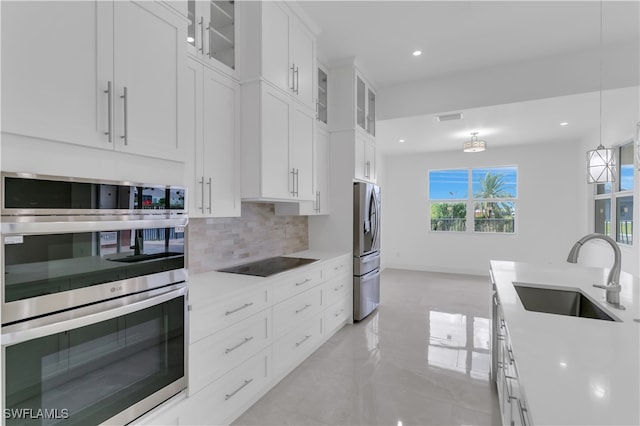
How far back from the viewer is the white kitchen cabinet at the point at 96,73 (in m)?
1.00

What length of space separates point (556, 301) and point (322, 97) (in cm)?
319

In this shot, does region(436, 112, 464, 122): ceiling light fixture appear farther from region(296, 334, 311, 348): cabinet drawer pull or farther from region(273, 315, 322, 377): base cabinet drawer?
region(296, 334, 311, 348): cabinet drawer pull

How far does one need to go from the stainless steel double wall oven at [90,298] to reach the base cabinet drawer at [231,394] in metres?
0.23

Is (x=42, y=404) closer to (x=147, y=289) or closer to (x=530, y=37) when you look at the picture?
(x=147, y=289)

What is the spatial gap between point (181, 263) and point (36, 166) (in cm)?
74

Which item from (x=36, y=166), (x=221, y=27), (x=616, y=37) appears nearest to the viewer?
(x=36, y=166)

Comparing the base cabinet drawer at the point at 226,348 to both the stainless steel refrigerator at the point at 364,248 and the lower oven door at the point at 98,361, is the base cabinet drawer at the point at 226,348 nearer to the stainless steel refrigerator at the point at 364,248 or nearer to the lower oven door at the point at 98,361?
the lower oven door at the point at 98,361

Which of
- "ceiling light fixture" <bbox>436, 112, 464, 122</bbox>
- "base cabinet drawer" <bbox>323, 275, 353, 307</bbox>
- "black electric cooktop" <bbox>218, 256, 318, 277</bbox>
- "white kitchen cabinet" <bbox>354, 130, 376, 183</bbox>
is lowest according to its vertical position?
"base cabinet drawer" <bbox>323, 275, 353, 307</bbox>

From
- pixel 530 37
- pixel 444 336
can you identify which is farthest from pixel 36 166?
pixel 530 37

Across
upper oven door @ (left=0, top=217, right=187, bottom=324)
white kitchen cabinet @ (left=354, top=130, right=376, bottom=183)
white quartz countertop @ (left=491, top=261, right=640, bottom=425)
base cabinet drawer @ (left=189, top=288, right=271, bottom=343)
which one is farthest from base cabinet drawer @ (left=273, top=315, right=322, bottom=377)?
white kitchen cabinet @ (left=354, top=130, right=376, bottom=183)

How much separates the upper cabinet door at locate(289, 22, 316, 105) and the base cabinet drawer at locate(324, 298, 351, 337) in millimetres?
2205

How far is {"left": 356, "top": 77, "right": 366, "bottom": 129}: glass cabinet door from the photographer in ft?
13.3

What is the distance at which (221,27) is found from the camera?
7.79 feet

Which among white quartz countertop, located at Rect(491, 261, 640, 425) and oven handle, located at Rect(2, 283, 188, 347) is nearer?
white quartz countertop, located at Rect(491, 261, 640, 425)
